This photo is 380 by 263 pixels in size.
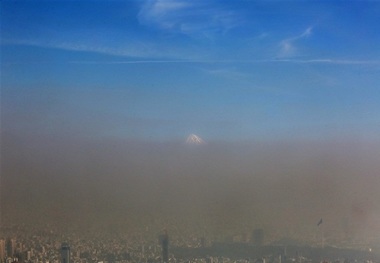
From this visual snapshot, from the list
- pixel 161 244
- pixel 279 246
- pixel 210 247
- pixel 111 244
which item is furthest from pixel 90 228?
pixel 279 246

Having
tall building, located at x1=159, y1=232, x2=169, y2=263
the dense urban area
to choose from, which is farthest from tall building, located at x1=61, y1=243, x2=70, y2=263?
tall building, located at x1=159, y1=232, x2=169, y2=263

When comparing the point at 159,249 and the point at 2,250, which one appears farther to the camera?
the point at 159,249

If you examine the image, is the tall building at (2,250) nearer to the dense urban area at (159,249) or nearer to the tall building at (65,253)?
the dense urban area at (159,249)

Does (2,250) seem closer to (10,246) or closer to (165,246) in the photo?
(10,246)

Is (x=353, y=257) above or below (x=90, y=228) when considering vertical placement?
below

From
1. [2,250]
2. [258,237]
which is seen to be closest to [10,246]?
[2,250]

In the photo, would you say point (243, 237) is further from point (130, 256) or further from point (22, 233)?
point (22, 233)

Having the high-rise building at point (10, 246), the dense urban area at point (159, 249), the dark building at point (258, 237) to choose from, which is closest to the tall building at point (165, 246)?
the dense urban area at point (159, 249)
